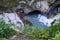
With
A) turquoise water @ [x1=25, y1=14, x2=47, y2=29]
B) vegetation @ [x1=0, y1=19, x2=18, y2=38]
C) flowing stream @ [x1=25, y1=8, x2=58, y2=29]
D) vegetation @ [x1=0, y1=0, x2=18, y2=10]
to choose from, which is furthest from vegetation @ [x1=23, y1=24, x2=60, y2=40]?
vegetation @ [x1=0, y1=0, x2=18, y2=10]

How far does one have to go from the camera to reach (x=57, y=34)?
288 inches

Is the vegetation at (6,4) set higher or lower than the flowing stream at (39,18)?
higher

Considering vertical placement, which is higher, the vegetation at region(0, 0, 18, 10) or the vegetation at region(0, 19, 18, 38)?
the vegetation at region(0, 0, 18, 10)

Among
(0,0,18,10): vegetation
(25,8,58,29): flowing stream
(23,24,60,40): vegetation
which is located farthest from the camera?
(0,0,18,10): vegetation

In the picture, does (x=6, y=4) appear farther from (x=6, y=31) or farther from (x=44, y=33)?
(x=44, y=33)

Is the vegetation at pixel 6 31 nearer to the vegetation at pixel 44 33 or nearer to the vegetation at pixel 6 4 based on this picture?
the vegetation at pixel 44 33

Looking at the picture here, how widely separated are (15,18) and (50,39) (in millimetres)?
3434

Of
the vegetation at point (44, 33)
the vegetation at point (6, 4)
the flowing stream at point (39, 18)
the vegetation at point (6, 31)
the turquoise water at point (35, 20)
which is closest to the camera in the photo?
the vegetation at point (44, 33)

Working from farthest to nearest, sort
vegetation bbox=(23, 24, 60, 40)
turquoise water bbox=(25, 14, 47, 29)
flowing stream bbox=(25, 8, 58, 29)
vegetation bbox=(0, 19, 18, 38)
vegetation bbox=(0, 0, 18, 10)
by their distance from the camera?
1. vegetation bbox=(0, 0, 18, 10)
2. flowing stream bbox=(25, 8, 58, 29)
3. turquoise water bbox=(25, 14, 47, 29)
4. vegetation bbox=(0, 19, 18, 38)
5. vegetation bbox=(23, 24, 60, 40)

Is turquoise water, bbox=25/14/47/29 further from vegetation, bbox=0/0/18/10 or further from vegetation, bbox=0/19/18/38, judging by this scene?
vegetation, bbox=0/19/18/38

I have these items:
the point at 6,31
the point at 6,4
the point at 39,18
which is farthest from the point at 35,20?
the point at 6,31

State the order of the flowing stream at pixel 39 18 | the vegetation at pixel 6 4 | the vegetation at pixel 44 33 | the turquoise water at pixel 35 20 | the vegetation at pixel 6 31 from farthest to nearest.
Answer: the vegetation at pixel 6 4
the flowing stream at pixel 39 18
the turquoise water at pixel 35 20
the vegetation at pixel 6 31
the vegetation at pixel 44 33

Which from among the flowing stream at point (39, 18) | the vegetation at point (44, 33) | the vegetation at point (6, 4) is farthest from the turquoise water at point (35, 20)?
the vegetation at point (44, 33)

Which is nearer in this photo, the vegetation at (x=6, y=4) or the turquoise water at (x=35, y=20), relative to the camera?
the turquoise water at (x=35, y=20)
